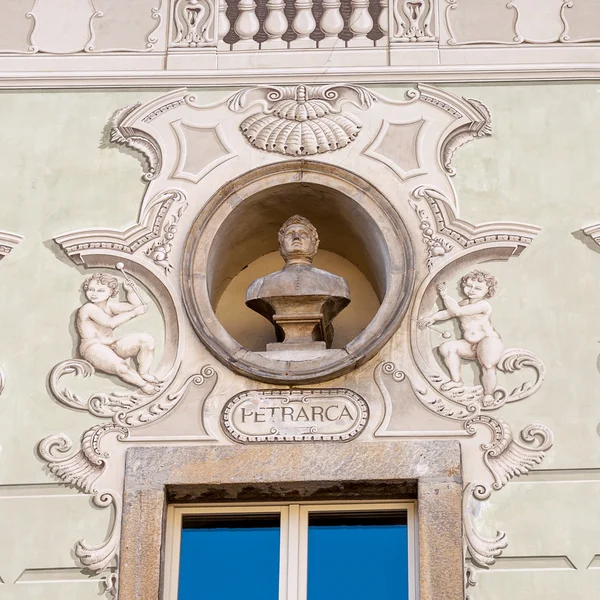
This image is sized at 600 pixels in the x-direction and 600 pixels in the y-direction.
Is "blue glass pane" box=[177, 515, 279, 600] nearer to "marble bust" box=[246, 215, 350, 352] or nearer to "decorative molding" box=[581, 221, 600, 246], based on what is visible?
"marble bust" box=[246, 215, 350, 352]

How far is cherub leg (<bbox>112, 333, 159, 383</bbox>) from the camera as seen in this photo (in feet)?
39.4

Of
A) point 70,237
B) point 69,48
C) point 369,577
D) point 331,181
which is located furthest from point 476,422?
point 69,48

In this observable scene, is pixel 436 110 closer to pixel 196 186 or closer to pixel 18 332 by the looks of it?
pixel 196 186

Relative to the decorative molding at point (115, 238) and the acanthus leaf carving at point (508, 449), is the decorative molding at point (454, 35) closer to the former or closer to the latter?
the decorative molding at point (115, 238)

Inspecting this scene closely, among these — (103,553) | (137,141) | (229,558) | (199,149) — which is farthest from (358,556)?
(137,141)

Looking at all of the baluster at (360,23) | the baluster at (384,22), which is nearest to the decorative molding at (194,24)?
the baluster at (360,23)

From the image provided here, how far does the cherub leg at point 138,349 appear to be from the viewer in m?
12.0

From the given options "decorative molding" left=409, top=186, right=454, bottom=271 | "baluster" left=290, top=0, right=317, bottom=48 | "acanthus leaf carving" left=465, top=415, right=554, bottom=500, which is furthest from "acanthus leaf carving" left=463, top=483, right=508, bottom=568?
"baluster" left=290, top=0, right=317, bottom=48

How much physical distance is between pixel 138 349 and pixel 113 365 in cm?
18

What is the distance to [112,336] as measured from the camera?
12.1 m

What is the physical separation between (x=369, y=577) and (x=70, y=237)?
284cm

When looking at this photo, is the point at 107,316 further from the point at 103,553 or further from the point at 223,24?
the point at 223,24

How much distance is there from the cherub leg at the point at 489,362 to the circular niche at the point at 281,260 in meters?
0.54

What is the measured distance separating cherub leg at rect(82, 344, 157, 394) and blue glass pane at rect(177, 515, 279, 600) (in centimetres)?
85
